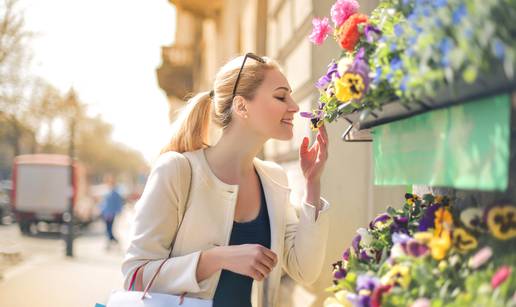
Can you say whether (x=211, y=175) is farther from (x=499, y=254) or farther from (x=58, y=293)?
(x=58, y=293)

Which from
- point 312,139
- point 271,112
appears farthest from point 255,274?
point 312,139

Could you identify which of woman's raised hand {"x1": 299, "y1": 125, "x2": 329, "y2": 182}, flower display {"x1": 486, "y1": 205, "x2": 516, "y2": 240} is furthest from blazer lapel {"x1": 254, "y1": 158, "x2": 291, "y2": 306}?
flower display {"x1": 486, "y1": 205, "x2": 516, "y2": 240}

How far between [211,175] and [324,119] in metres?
0.60

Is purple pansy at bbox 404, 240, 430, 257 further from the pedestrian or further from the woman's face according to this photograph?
the pedestrian

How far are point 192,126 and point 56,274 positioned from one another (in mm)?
8719

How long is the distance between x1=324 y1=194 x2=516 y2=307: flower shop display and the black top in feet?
2.76

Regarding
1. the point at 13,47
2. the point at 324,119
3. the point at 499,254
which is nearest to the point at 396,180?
the point at 499,254

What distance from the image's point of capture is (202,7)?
1432 centimetres

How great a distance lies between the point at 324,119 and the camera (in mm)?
2111

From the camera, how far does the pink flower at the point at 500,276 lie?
46.7 inches

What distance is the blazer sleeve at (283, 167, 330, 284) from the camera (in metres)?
2.46

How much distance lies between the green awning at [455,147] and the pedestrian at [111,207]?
13.0 meters

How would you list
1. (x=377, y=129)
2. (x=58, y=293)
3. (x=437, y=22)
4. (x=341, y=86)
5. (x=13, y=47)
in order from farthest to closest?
(x=13, y=47)
(x=58, y=293)
(x=377, y=129)
(x=341, y=86)
(x=437, y=22)

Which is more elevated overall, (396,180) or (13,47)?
(13,47)
